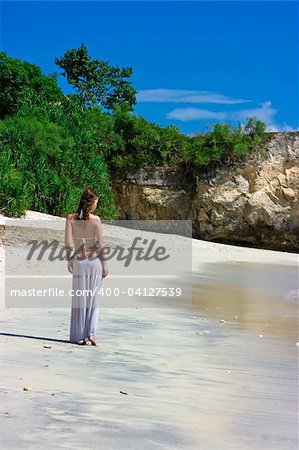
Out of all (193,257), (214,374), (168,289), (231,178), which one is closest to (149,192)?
(231,178)

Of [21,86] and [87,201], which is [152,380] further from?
[21,86]

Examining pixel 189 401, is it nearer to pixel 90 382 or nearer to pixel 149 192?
pixel 90 382

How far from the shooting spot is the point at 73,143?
82.9 ft

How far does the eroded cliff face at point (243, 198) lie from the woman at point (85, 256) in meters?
23.2

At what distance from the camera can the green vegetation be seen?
23.2 m

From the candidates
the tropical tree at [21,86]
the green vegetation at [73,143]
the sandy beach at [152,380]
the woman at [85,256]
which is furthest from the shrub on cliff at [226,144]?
the woman at [85,256]

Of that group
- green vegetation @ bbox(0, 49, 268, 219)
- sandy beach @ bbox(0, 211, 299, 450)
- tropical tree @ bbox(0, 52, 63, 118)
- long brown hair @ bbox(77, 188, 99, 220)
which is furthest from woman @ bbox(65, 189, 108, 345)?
tropical tree @ bbox(0, 52, 63, 118)

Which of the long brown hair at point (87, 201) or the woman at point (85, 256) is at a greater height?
the long brown hair at point (87, 201)

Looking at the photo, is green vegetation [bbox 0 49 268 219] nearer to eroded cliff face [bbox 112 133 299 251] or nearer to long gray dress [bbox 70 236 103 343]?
eroded cliff face [bbox 112 133 299 251]

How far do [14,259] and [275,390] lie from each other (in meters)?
8.56

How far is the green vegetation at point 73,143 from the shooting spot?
23219 mm

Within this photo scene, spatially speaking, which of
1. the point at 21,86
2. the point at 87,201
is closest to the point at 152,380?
the point at 87,201

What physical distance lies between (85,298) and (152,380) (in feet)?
5.11

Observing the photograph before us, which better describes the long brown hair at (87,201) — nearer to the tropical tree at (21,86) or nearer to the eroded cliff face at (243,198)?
the tropical tree at (21,86)
